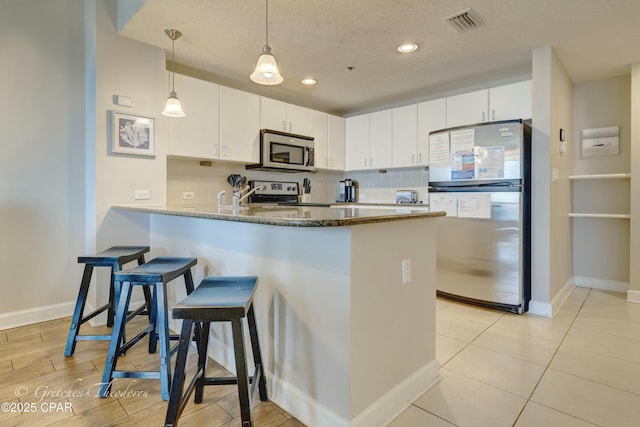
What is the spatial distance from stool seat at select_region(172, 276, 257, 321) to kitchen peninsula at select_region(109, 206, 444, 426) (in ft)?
0.54

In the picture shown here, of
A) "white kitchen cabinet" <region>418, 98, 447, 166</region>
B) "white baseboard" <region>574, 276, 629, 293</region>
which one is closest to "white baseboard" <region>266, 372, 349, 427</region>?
"white kitchen cabinet" <region>418, 98, 447, 166</region>

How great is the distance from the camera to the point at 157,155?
9.50 feet

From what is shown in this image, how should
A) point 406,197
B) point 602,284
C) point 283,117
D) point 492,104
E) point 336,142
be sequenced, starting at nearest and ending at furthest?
point 492,104 < point 602,284 < point 283,117 < point 406,197 < point 336,142

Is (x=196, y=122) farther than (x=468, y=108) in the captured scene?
No

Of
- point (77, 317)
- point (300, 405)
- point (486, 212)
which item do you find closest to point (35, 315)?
point (77, 317)

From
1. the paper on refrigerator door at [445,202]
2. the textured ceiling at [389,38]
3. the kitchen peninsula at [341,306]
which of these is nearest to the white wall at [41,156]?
the textured ceiling at [389,38]

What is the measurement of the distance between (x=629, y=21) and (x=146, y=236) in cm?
408

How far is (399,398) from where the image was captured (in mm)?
1552

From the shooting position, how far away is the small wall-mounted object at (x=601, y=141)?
3474 mm

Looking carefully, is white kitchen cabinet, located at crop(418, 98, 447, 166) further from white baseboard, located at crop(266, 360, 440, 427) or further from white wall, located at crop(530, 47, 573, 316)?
white baseboard, located at crop(266, 360, 440, 427)

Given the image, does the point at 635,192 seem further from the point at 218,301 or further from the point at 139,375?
the point at 139,375

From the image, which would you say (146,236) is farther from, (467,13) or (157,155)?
(467,13)

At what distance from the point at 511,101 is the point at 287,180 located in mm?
2719

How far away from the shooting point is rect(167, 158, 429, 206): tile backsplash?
3.44 metres
